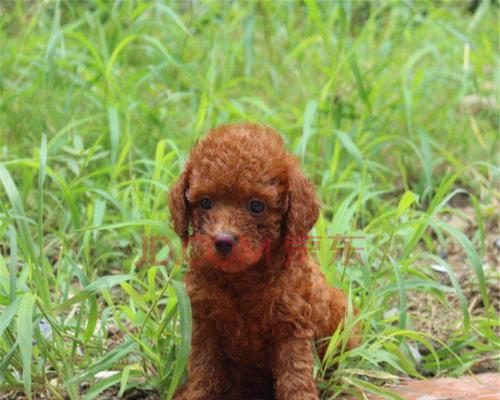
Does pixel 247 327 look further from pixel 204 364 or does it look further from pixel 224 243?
pixel 224 243

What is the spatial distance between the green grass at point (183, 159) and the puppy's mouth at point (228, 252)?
0.22m

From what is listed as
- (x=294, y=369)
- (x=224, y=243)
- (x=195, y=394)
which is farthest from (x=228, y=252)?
(x=195, y=394)

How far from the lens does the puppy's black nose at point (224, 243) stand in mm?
2645

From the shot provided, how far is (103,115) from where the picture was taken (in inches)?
190

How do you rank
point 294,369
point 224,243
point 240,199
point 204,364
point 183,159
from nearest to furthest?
1. point 224,243
2. point 240,199
3. point 294,369
4. point 204,364
5. point 183,159

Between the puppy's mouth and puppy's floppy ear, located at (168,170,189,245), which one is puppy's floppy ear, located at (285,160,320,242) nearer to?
the puppy's mouth

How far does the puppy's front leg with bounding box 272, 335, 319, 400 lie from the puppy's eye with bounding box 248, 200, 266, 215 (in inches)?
17.9

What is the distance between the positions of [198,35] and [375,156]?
199cm

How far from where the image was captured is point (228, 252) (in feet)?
8.73

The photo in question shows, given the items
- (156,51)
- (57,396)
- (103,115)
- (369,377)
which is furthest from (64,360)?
(156,51)

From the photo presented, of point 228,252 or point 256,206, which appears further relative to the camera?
point 256,206

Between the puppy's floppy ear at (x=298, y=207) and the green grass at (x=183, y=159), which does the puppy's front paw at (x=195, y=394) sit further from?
the puppy's floppy ear at (x=298, y=207)

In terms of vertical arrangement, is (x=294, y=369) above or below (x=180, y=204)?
below

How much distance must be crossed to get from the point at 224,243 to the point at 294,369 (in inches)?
21.3
